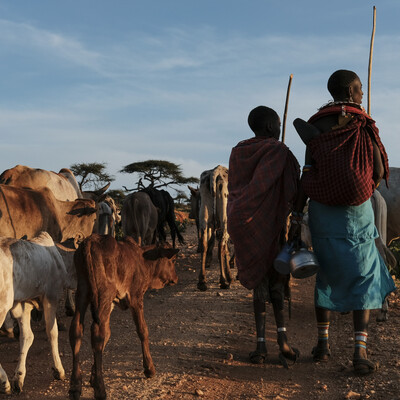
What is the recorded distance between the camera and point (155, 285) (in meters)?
5.45

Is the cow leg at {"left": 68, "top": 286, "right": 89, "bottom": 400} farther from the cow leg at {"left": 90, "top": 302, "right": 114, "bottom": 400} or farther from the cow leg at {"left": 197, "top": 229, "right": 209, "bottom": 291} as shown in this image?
the cow leg at {"left": 197, "top": 229, "right": 209, "bottom": 291}

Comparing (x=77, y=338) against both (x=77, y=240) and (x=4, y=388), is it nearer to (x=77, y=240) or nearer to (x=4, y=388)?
(x=4, y=388)

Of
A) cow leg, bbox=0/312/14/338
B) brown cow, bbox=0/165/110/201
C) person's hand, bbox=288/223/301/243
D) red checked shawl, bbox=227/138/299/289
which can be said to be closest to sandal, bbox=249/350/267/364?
red checked shawl, bbox=227/138/299/289

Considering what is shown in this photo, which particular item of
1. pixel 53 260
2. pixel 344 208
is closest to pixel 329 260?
pixel 344 208

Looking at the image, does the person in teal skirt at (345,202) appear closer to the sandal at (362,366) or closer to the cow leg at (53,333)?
the sandal at (362,366)

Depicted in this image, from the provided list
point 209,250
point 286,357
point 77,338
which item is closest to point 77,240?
point 77,338

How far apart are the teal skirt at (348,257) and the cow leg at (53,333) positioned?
2.38 metres

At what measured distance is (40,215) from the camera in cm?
771

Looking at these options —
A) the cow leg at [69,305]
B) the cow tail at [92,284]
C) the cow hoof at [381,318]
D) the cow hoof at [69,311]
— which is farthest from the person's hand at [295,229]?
the cow hoof at [69,311]

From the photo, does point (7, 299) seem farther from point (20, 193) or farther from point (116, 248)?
point (20, 193)

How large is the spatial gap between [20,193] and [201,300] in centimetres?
299

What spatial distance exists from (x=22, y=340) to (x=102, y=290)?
102cm

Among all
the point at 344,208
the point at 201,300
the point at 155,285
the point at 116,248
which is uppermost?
the point at 344,208

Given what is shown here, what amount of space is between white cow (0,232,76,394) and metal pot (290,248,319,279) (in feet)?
6.97
